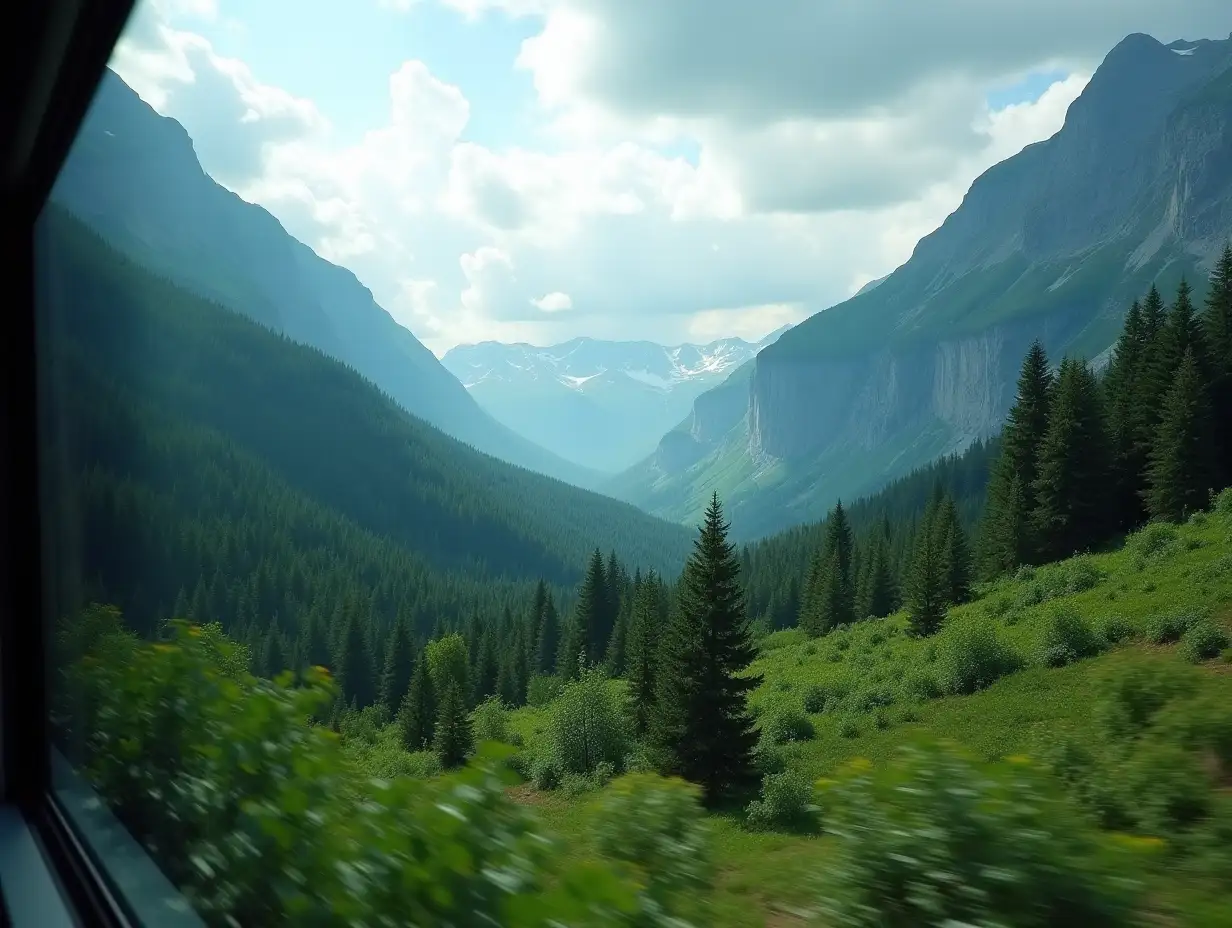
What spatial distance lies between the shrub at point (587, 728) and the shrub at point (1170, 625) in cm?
146

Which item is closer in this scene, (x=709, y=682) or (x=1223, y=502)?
(x=1223, y=502)

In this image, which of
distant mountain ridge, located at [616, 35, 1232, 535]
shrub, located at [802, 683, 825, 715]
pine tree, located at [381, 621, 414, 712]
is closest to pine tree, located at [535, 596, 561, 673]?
distant mountain ridge, located at [616, 35, 1232, 535]

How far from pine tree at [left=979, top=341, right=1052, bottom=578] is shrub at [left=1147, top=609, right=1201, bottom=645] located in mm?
2338

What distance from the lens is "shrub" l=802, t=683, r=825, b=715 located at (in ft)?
8.63

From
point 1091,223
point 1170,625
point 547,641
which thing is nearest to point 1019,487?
point 1170,625

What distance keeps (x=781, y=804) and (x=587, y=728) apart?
3.22 m

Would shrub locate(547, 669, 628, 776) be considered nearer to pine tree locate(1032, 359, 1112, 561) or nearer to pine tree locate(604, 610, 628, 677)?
pine tree locate(1032, 359, 1112, 561)

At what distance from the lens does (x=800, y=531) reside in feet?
382

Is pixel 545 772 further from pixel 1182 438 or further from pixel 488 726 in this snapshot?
pixel 1182 438

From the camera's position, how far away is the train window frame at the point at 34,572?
8.37 feet

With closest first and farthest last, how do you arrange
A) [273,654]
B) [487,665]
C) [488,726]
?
1. [273,654]
2. [488,726]
3. [487,665]

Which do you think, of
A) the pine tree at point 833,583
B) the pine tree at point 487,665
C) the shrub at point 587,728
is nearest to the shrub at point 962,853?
the shrub at point 587,728

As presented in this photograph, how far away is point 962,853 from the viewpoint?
3.72 feet

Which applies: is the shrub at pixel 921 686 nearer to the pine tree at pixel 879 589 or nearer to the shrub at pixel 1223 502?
the shrub at pixel 1223 502
